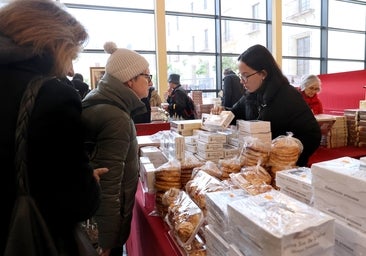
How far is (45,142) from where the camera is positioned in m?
0.74

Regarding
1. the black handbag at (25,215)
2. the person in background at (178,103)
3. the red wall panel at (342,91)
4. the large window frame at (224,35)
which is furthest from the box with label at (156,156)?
the large window frame at (224,35)

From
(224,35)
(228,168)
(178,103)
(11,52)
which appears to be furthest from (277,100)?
(224,35)

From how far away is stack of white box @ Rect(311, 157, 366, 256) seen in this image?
65cm

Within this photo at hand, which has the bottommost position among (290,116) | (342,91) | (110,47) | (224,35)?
(290,116)

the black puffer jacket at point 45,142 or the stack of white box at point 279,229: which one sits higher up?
the black puffer jacket at point 45,142

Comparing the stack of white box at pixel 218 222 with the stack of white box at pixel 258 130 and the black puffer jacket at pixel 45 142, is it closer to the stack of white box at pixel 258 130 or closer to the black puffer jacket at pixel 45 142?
the black puffer jacket at pixel 45 142

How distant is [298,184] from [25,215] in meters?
0.77

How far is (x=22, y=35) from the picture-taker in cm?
81

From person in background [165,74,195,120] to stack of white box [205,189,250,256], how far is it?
411cm

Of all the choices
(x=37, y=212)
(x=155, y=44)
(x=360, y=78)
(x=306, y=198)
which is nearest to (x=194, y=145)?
(x=306, y=198)

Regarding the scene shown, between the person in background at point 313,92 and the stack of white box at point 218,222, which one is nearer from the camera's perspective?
the stack of white box at point 218,222

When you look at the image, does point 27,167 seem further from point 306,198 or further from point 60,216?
point 306,198

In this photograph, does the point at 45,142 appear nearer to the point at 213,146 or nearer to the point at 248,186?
the point at 248,186

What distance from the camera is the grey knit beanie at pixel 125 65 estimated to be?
57.8 inches
